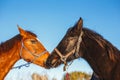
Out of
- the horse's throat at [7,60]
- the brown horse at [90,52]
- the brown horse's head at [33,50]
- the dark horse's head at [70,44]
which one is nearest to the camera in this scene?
the brown horse at [90,52]

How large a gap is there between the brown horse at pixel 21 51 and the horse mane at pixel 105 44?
12.8 ft

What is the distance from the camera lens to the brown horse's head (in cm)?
1101

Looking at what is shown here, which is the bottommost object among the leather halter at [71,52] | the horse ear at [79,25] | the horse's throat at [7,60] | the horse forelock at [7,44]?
the horse's throat at [7,60]

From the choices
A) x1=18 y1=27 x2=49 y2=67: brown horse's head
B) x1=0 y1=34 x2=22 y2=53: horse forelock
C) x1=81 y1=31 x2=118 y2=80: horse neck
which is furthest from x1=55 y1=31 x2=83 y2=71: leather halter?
x1=18 y1=27 x2=49 y2=67: brown horse's head

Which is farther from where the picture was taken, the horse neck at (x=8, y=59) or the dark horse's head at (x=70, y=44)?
the horse neck at (x=8, y=59)

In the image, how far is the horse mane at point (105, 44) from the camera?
704cm

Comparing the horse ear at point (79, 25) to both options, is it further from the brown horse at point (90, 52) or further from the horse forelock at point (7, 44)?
the horse forelock at point (7, 44)

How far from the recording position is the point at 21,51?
10.9m

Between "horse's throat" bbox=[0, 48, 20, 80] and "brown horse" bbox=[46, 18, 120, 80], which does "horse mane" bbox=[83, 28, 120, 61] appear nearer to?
"brown horse" bbox=[46, 18, 120, 80]

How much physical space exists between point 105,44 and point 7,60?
4.44 m

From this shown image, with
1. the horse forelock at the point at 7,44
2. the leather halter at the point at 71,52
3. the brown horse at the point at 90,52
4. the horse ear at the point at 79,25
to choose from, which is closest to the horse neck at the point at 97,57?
the brown horse at the point at 90,52

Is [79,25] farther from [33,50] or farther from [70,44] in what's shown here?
[33,50]

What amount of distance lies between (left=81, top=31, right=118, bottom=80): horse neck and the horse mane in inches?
2.9

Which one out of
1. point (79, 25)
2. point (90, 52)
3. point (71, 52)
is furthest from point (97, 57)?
point (79, 25)
